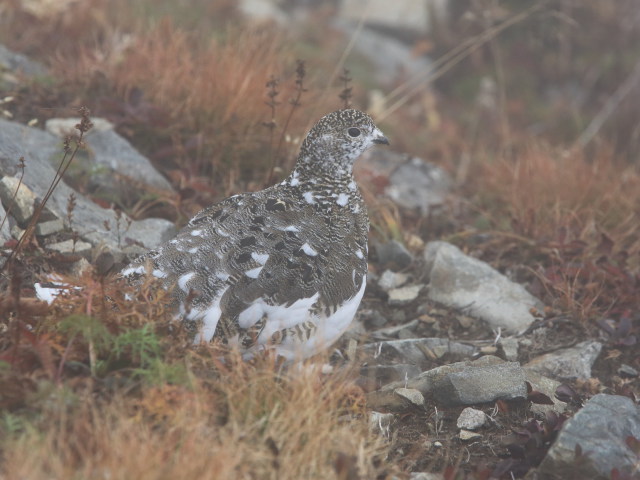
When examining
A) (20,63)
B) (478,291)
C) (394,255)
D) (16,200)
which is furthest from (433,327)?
(20,63)

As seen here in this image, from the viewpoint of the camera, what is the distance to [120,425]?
105 inches

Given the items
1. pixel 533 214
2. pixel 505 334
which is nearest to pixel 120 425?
pixel 505 334

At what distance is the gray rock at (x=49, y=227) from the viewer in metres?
4.25

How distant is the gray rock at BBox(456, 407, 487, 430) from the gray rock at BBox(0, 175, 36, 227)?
2.47 m

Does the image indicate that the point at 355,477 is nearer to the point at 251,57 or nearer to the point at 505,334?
the point at 505,334

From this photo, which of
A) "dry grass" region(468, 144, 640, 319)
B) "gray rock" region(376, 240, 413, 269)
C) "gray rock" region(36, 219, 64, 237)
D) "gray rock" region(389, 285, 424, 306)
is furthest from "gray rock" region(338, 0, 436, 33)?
"gray rock" region(36, 219, 64, 237)

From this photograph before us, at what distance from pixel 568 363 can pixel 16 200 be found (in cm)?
306

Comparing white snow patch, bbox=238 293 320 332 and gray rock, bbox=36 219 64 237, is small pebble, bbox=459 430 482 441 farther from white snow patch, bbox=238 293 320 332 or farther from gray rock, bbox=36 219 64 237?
gray rock, bbox=36 219 64 237

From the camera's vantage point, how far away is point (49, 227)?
168 inches

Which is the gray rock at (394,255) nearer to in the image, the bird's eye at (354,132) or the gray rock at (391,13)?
the bird's eye at (354,132)

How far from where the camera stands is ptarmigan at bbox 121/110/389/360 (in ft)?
11.2

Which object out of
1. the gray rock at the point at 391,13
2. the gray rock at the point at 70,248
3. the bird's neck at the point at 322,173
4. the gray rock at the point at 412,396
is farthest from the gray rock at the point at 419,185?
the gray rock at the point at 391,13

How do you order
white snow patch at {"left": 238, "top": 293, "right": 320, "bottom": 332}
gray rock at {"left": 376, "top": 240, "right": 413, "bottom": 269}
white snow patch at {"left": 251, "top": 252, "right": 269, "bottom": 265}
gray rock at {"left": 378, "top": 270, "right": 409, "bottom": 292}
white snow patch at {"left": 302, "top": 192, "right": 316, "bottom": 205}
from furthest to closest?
gray rock at {"left": 376, "top": 240, "right": 413, "bottom": 269} → gray rock at {"left": 378, "top": 270, "right": 409, "bottom": 292} → white snow patch at {"left": 302, "top": 192, "right": 316, "bottom": 205} → white snow patch at {"left": 251, "top": 252, "right": 269, "bottom": 265} → white snow patch at {"left": 238, "top": 293, "right": 320, "bottom": 332}

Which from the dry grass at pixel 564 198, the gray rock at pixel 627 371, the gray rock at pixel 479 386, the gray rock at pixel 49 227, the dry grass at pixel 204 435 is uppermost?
the dry grass at pixel 204 435
